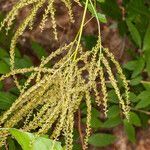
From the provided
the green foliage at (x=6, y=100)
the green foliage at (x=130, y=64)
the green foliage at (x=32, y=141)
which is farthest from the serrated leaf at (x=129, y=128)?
the green foliage at (x=32, y=141)

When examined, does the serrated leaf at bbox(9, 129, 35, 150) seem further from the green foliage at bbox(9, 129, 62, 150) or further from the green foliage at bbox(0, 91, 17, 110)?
the green foliage at bbox(0, 91, 17, 110)

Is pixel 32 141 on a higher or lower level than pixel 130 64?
lower

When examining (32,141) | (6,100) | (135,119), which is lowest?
(32,141)

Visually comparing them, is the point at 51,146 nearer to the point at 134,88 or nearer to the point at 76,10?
the point at 134,88

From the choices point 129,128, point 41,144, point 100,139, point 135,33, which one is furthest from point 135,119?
point 41,144

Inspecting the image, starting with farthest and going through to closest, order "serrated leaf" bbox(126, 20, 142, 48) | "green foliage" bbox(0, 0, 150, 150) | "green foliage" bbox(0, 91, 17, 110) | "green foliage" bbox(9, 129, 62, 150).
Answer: "serrated leaf" bbox(126, 20, 142, 48) < "green foliage" bbox(0, 0, 150, 150) < "green foliage" bbox(0, 91, 17, 110) < "green foliage" bbox(9, 129, 62, 150)

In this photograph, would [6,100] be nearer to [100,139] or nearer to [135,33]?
[100,139]

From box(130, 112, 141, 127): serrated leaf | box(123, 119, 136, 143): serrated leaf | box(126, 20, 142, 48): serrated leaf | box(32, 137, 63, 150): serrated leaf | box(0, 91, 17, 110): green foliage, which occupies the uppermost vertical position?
box(126, 20, 142, 48): serrated leaf

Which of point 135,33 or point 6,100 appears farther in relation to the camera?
point 135,33

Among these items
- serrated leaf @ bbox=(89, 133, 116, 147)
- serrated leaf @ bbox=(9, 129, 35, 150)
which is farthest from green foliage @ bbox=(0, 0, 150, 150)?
serrated leaf @ bbox=(9, 129, 35, 150)

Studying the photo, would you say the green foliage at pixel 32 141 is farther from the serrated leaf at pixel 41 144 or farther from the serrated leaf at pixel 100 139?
the serrated leaf at pixel 100 139

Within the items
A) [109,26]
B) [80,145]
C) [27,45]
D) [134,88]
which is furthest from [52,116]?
[109,26]

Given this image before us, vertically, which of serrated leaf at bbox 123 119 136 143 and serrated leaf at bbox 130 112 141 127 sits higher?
serrated leaf at bbox 130 112 141 127
